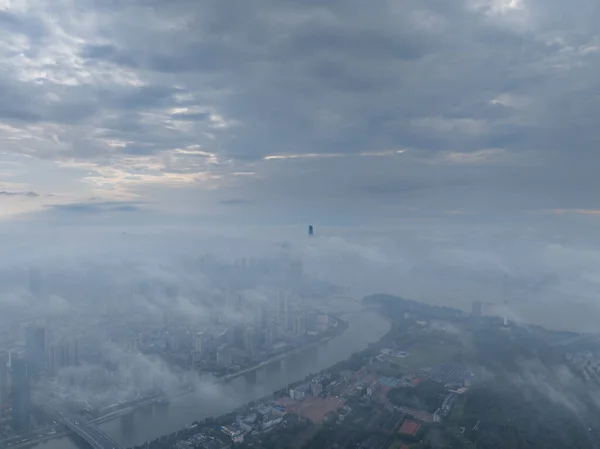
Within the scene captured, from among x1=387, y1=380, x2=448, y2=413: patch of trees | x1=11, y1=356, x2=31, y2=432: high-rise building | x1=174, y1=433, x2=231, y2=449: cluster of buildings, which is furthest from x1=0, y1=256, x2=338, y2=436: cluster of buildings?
x1=387, y1=380, x2=448, y2=413: patch of trees

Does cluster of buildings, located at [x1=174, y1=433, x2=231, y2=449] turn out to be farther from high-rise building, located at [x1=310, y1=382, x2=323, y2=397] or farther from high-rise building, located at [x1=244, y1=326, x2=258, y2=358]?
high-rise building, located at [x1=244, y1=326, x2=258, y2=358]

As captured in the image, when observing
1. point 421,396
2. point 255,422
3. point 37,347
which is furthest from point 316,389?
point 37,347

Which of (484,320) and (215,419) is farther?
(484,320)

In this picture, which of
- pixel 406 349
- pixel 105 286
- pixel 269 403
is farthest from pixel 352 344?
pixel 105 286

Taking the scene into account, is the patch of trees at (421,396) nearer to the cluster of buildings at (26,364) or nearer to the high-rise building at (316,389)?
the high-rise building at (316,389)

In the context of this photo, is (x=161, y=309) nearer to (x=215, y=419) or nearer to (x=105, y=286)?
(x=105, y=286)

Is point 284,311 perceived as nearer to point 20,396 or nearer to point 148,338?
point 148,338
